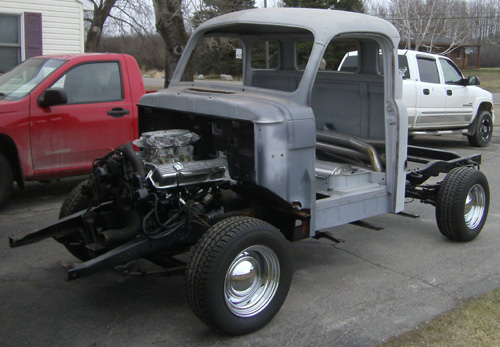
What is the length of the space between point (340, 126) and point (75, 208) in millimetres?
2777

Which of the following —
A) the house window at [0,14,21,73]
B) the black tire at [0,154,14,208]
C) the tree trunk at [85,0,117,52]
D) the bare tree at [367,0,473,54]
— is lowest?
the black tire at [0,154,14,208]

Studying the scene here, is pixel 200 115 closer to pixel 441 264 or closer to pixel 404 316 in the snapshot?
pixel 404 316

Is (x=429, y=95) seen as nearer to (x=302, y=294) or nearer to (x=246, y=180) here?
(x=302, y=294)

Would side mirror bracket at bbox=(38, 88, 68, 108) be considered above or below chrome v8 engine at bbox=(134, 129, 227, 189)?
above

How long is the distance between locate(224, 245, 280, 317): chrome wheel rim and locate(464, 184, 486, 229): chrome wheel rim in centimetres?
282

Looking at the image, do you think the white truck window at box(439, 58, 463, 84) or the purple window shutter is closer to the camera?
the white truck window at box(439, 58, 463, 84)

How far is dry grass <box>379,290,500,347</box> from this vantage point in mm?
3783

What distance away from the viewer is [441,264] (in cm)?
530

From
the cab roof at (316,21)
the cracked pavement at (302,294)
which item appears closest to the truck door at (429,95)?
the cracked pavement at (302,294)

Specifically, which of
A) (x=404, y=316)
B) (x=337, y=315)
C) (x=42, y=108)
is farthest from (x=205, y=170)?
(x=42, y=108)

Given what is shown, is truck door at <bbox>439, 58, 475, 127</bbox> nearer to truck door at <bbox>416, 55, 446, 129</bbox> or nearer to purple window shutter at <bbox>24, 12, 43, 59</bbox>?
truck door at <bbox>416, 55, 446, 129</bbox>

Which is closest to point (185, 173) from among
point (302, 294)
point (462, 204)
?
point (302, 294)

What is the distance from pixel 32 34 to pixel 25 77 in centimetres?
619

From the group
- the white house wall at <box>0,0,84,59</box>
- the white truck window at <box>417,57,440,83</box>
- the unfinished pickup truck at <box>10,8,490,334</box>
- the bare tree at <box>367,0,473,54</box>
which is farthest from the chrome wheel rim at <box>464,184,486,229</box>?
the bare tree at <box>367,0,473,54</box>
